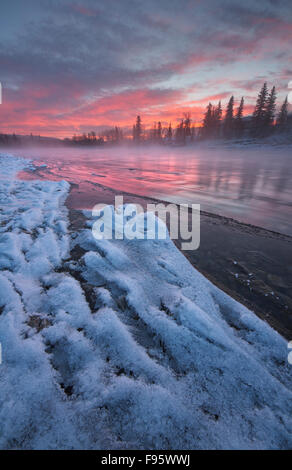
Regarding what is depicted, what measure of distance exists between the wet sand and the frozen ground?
0.22m

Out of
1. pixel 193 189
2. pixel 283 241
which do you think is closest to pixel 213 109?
pixel 193 189

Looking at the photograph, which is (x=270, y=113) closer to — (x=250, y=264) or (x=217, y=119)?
(x=217, y=119)

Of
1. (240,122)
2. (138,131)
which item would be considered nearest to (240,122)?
(240,122)

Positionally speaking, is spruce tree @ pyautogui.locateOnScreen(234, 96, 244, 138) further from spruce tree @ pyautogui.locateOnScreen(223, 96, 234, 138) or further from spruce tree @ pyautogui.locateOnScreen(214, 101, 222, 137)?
spruce tree @ pyautogui.locateOnScreen(214, 101, 222, 137)

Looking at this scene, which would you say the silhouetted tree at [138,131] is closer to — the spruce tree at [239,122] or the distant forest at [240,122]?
the distant forest at [240,122]

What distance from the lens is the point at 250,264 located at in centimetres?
258

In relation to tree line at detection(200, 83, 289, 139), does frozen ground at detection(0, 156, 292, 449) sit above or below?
below

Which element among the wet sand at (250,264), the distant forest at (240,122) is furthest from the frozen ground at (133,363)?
the distant forest at (240,122)

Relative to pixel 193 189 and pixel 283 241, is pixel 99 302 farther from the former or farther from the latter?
pixel 193 189

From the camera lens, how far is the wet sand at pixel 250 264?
1.95 meters

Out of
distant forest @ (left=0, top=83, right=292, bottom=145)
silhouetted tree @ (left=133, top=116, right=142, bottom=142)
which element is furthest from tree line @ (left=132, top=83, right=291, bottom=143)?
silhouetted tree @ (left=133, top=116, right=142, bottom=142)
